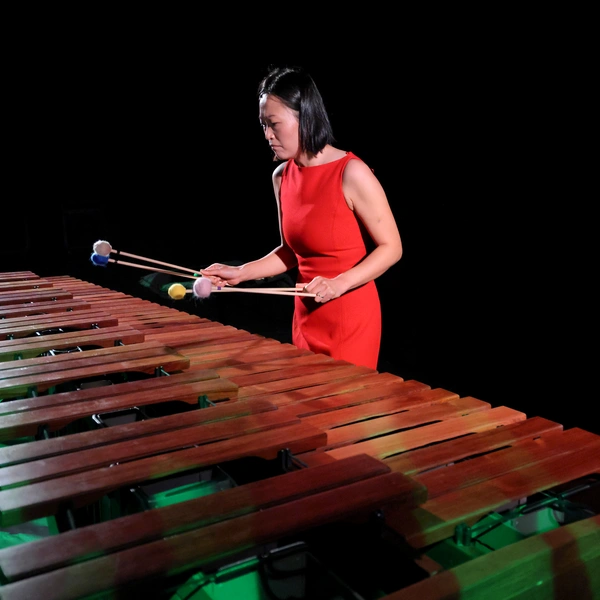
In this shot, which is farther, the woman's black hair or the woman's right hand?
the woman's right hand

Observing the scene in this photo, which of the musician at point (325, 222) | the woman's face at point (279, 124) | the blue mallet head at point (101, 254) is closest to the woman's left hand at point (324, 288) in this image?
the musician at point (325, 222)

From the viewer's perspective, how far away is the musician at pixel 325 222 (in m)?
2.19

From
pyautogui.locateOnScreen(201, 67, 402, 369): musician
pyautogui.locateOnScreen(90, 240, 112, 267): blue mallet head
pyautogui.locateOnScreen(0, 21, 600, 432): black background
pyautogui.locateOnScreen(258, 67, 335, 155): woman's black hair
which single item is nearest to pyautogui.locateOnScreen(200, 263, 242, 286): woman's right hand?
pyautogui.locateOnScreen(201, 67, 402, 369): musician

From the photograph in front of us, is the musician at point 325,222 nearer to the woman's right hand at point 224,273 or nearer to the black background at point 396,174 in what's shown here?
the woman's right hand at point 224,273

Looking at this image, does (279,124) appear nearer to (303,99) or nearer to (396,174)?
(303,99)

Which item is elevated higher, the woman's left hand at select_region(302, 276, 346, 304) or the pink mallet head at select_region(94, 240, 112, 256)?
the pink mallet head at select_region(94, 240, 112, 256)

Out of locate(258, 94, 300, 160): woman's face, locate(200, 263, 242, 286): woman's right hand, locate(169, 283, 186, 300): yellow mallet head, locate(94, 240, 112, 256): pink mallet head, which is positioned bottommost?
locate(200, 263, 242, 286): woman's right hand

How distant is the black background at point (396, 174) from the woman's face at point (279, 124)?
167 centimetres

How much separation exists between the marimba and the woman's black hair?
0.85 m

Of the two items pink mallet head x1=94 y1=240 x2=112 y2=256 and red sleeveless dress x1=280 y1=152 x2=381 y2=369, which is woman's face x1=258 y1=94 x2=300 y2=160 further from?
pink mallet head x1=94 y1=240 x2=112 y2=256

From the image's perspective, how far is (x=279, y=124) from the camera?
7.25ft

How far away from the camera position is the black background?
11.2ft

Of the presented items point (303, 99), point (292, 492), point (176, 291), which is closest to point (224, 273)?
point (176, 291)

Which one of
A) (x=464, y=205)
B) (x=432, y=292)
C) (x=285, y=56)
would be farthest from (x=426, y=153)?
(x=285, y=56)
